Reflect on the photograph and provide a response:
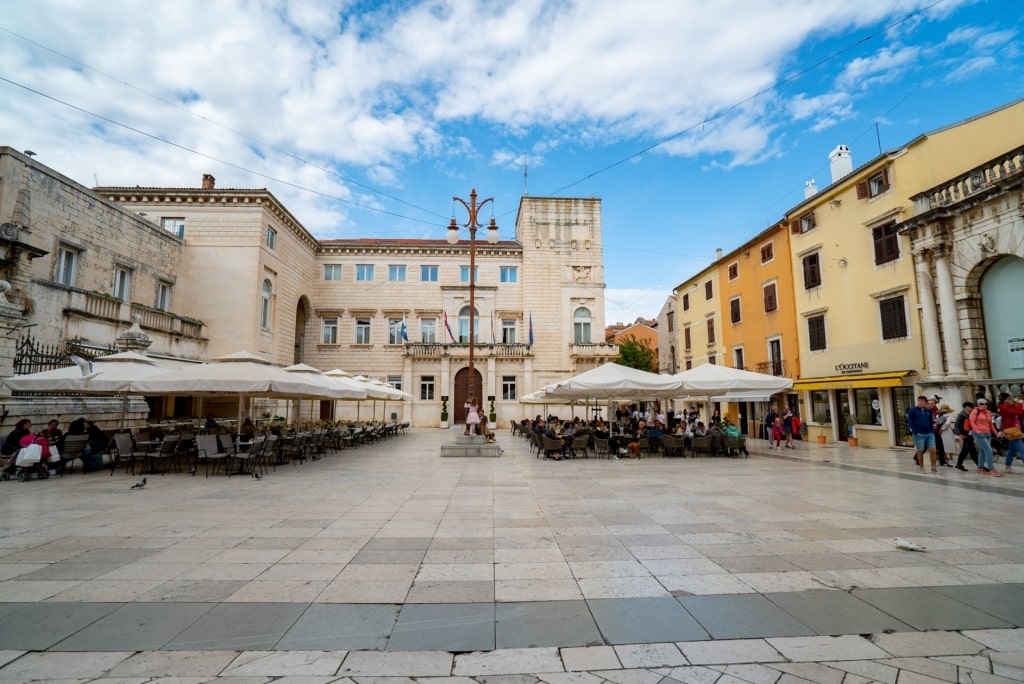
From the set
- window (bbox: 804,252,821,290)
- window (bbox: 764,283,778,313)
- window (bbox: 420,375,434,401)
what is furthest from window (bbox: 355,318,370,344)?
window (bbox: 804,252,821,290)

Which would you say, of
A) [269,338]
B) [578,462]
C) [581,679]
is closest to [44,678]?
[581,679]

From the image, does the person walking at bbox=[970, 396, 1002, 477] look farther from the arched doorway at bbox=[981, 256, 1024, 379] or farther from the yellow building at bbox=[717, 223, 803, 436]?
the yellow building at bbox=[717, 223, 803, 436]

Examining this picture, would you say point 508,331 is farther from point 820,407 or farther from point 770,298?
point 820,407

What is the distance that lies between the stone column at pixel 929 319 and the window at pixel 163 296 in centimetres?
3092

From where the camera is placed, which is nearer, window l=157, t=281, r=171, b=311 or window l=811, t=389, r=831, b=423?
A: window l=811, t=389, r=831, b=423

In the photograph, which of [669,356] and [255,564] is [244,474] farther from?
[669,356]

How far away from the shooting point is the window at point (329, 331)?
34250mm

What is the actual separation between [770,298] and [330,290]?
27328 mm

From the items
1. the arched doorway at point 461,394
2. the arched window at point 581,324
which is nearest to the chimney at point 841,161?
the arched window at point 581,324

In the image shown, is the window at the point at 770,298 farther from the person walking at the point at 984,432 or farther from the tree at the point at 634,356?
the tree at the point at 634,356

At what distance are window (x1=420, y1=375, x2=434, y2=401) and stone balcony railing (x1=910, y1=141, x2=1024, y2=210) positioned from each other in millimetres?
26136

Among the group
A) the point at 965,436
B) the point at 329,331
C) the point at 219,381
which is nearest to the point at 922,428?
the point at 965,436

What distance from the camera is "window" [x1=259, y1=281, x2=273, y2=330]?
27.0 meters

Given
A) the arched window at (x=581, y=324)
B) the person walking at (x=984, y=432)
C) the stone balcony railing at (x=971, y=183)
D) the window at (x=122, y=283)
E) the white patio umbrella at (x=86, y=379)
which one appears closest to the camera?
the person walking at (x=984, y=432)
